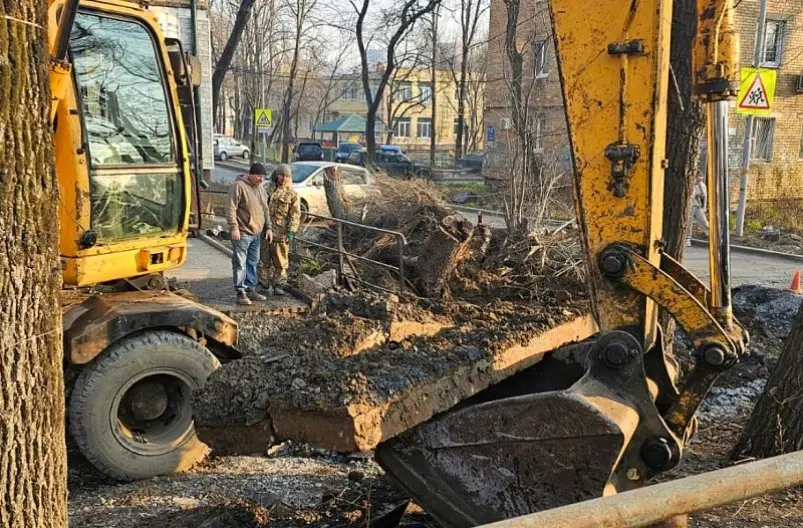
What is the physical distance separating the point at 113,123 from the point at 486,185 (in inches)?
986

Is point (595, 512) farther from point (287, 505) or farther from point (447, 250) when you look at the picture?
point (447, 250)

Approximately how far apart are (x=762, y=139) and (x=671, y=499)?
1034 inches

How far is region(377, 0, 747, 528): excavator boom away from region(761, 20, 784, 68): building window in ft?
81.6

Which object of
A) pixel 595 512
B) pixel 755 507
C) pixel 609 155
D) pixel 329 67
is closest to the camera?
pixel 595 512

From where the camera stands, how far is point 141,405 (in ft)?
16.6

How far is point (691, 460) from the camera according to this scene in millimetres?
5281

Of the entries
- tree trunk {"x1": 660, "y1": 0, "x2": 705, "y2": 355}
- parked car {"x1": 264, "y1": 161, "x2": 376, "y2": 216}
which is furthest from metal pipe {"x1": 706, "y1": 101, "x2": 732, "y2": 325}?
parked car {"x1": 264, "y1": 161, "x2": 376, "y2": 216}

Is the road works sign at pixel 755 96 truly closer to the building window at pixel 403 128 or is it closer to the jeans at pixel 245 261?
the jeans at pixel 245 261

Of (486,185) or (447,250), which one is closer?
A: (447,250)

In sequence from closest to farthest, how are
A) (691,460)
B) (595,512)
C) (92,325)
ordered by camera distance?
1. (595,512)
2. (92,325)
3. (691,460)

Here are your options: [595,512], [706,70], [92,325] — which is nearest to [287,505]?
[92,325]

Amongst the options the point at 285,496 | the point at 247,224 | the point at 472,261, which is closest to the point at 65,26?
the point at 285,496

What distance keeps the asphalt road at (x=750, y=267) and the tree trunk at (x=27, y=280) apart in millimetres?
10562

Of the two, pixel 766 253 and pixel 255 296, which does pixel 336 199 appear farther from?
pixel 766 253
